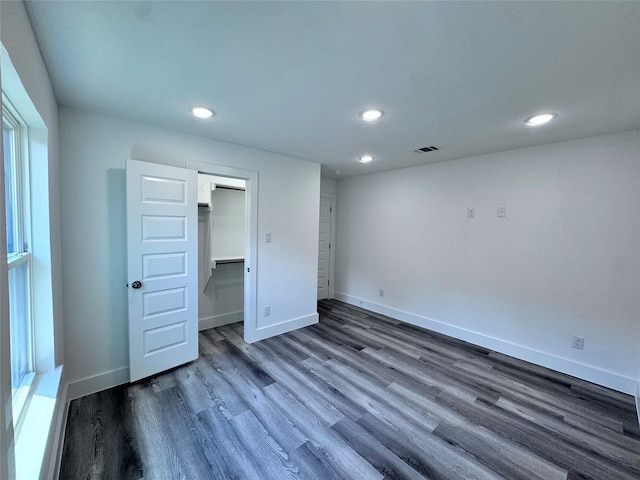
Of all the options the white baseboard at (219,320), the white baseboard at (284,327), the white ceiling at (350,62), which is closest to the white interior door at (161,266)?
the white ceiling at (350,62)

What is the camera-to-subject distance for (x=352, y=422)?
1.97 m

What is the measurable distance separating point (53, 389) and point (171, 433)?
0.77 m

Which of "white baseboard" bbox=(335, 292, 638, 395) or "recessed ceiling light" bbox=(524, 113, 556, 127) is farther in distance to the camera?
"white baseboard" bbox=(335, 292, 638, 395)

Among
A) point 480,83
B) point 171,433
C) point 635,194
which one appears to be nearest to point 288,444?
point 171,433

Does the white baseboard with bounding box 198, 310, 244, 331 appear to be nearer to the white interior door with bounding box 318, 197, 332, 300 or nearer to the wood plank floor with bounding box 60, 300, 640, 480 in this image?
the wood plank floor with bounding box 60, 300, 640, 480

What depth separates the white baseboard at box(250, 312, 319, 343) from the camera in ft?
10.9

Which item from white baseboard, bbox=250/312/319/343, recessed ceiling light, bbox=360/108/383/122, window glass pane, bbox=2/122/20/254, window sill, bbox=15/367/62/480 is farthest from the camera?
white baseboard, bbox=250/312/319/343

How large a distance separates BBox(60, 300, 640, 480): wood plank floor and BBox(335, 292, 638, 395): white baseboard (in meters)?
0.10

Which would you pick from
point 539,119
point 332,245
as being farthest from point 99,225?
point 539,119

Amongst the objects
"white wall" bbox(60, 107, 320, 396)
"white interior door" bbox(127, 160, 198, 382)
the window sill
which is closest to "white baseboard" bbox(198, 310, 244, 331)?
"white interior door" bbox(127, 160, 198, 382)

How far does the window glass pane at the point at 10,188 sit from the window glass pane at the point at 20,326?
13cm

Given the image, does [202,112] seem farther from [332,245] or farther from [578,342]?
[578,342]

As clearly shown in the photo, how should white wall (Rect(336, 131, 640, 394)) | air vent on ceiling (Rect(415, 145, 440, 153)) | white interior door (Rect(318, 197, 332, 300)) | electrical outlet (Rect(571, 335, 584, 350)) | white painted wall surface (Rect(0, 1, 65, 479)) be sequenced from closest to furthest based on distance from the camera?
white painted wall surface (Rect(0, 1, 65, 479)), white wall (Rect(336, 131, 640, 394)), electrical outlet (Rect(571, 335, 584, 350)), air vent on ceiling (Rect(415, 145, 440, 153)), white interior door (Rect(318, 197, 332, 300))

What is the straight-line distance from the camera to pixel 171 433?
1.82m
